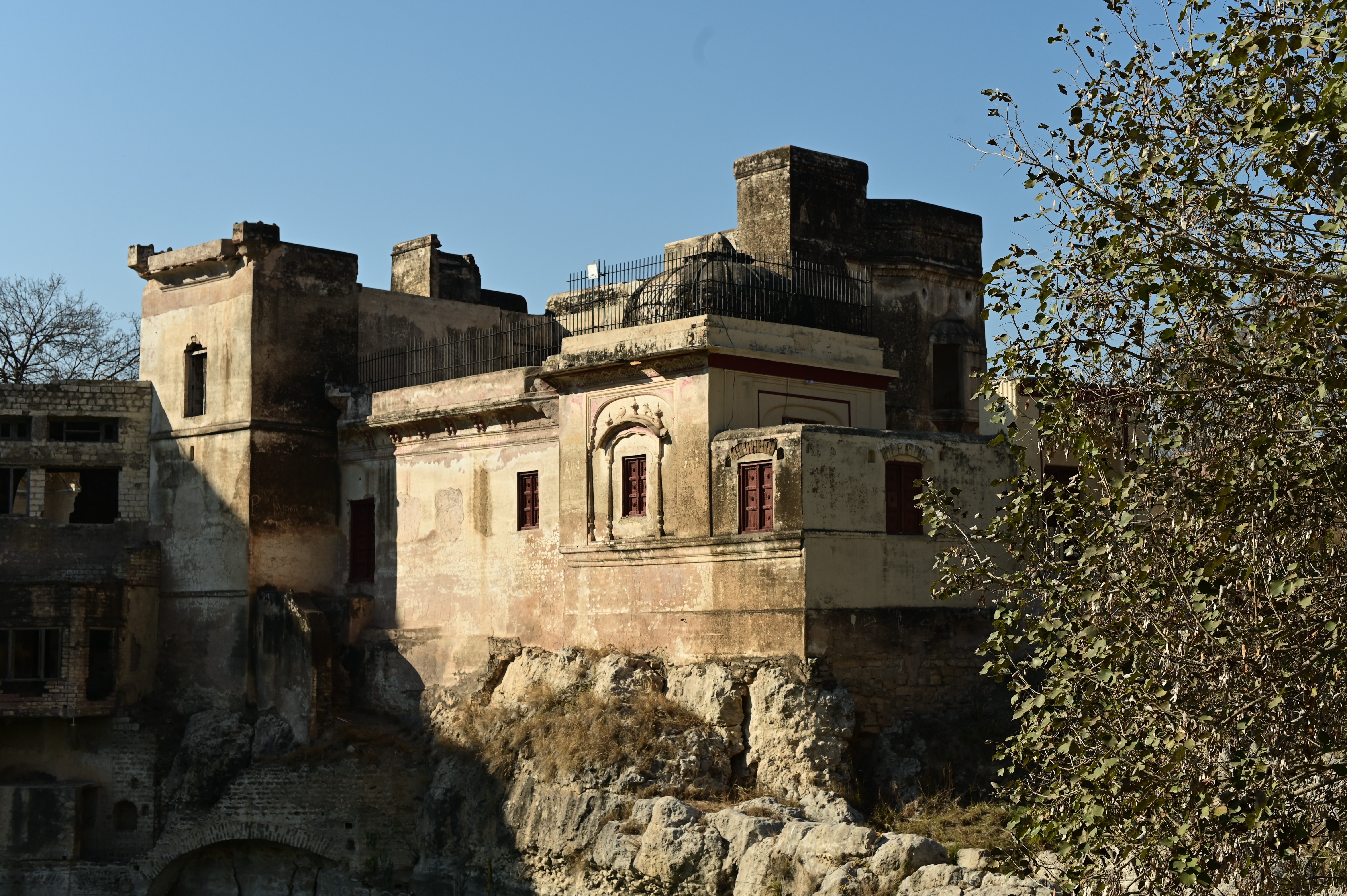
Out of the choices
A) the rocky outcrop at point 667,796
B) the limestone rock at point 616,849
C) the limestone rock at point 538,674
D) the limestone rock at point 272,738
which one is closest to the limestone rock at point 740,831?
the rocky outcrop at point 667,796

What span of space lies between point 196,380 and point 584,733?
35.2 feet

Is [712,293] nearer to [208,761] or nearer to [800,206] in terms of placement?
[800,206]

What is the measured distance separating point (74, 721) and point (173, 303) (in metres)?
7.04

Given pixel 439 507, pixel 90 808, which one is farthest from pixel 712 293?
pixel 90 808

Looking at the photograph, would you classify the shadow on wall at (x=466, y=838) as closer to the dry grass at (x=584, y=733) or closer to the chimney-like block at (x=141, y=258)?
the dry grass at (x=584, y=733)

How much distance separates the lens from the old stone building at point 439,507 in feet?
65.9

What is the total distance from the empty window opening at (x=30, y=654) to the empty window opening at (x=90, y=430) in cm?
343

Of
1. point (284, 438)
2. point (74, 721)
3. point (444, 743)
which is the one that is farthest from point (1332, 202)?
point (74, 721)

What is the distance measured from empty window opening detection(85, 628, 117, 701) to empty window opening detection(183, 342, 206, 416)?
12.4 feet

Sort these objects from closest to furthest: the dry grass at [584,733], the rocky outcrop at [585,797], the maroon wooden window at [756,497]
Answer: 1. the rocky outcrop at [585,797]
2. the dry grass at [584,733]
3. the maroon wooden window at [756,497]

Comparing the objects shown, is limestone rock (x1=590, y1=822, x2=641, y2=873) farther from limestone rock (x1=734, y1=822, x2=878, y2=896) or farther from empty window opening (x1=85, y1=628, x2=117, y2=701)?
empty window opening (x1=85, y1=628, x2=117, y2=701)

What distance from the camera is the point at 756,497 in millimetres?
19891

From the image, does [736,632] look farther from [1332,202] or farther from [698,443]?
[1332,202]

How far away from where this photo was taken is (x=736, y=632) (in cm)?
1998
